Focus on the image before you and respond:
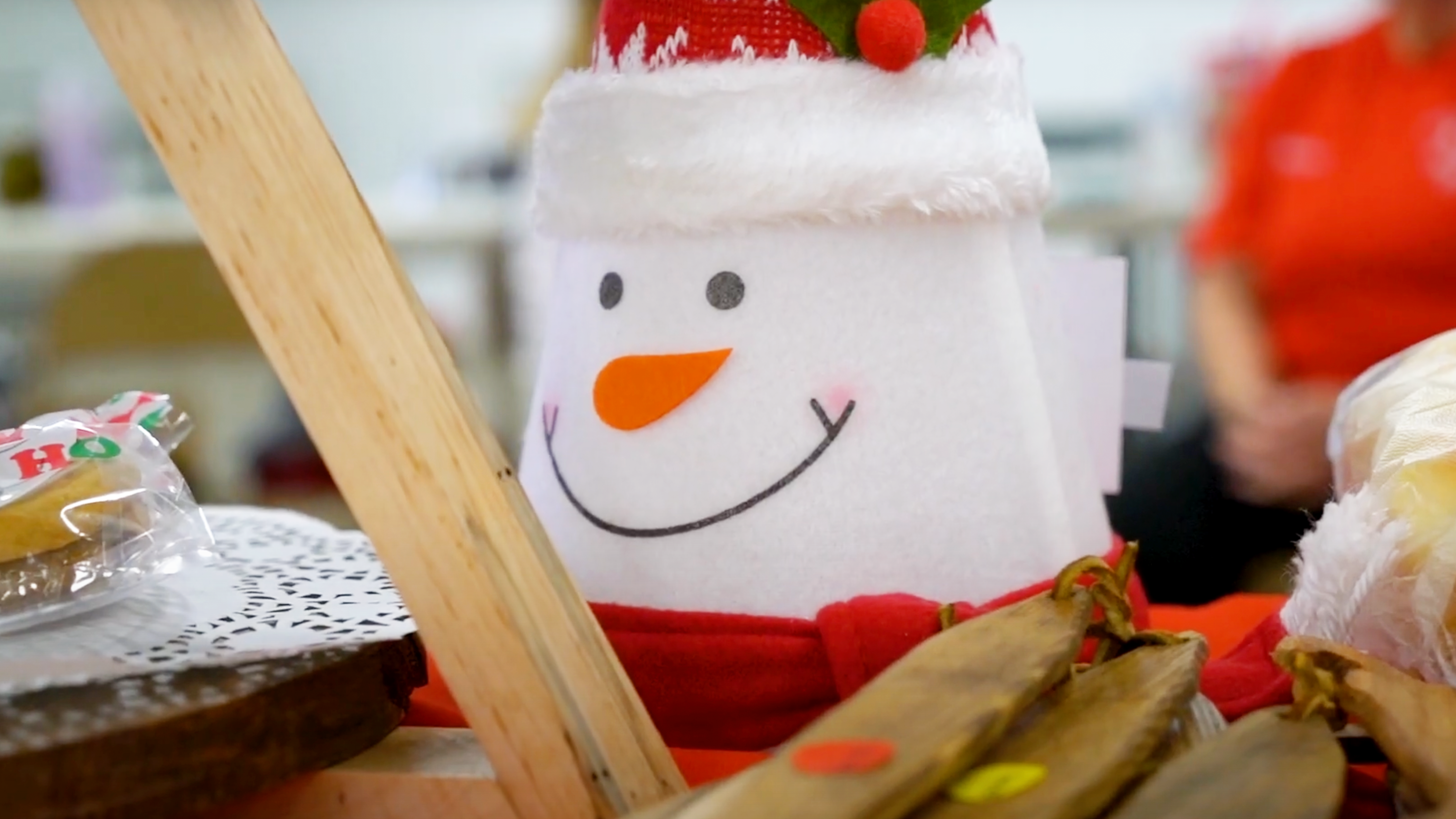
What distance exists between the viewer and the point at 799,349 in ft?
1.55

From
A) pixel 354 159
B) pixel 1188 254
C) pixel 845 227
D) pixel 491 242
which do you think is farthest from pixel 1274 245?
pixel 354 159

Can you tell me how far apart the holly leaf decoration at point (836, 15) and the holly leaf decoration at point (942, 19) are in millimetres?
24

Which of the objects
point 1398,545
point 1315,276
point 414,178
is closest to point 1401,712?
point 1398,545

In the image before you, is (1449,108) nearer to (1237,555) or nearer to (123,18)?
(1237,555)

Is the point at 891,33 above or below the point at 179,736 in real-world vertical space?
above

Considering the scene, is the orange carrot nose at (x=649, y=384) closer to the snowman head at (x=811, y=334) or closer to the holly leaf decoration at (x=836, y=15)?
the snowman head at (x=811, y=334)

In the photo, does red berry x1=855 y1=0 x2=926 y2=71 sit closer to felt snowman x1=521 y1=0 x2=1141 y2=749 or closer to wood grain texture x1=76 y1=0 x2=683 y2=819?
felt snowman x1=521 y1=0 x2=1141 y2=749

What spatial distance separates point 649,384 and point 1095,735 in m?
0.21

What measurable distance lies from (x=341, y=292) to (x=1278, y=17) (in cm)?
256

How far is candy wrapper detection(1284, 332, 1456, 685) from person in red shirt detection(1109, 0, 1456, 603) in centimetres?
63

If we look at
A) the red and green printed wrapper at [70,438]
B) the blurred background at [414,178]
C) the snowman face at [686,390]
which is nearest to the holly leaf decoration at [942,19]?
the snowman face at [686,390]

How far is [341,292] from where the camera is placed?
14.2 inches

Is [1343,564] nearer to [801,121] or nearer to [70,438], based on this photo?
[801,121]

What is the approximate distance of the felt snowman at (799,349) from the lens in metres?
0.46
